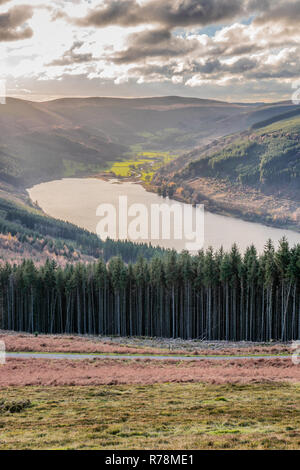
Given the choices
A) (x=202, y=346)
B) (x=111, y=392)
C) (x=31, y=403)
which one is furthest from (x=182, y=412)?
(x=202, y=346)

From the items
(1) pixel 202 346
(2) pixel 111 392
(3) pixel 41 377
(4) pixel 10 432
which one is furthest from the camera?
(1) pixel 202 346

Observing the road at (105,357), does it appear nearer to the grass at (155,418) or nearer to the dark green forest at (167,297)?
the grass at (155,418)

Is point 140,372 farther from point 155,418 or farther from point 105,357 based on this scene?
point 155,418

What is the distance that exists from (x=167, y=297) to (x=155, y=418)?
5506 centimetres

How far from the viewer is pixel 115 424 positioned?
62.8 feet

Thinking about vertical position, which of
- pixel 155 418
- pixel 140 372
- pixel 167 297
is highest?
pixel 155 418

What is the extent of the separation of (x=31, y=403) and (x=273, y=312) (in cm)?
5211

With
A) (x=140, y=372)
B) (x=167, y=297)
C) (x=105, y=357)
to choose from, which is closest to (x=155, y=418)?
(x=140, y=372)

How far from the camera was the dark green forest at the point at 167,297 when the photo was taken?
65.2 meters

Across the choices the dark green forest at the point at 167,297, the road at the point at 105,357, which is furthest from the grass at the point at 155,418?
the dark green forest at the point at 167,297

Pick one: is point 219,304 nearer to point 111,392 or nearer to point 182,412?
point 111,392

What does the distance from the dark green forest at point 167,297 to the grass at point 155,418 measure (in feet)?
126

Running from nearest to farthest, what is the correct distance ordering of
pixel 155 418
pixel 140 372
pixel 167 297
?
pixel 155 418 < pixel 140 372 < pixel 167 297

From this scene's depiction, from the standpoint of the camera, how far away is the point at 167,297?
247 feet
